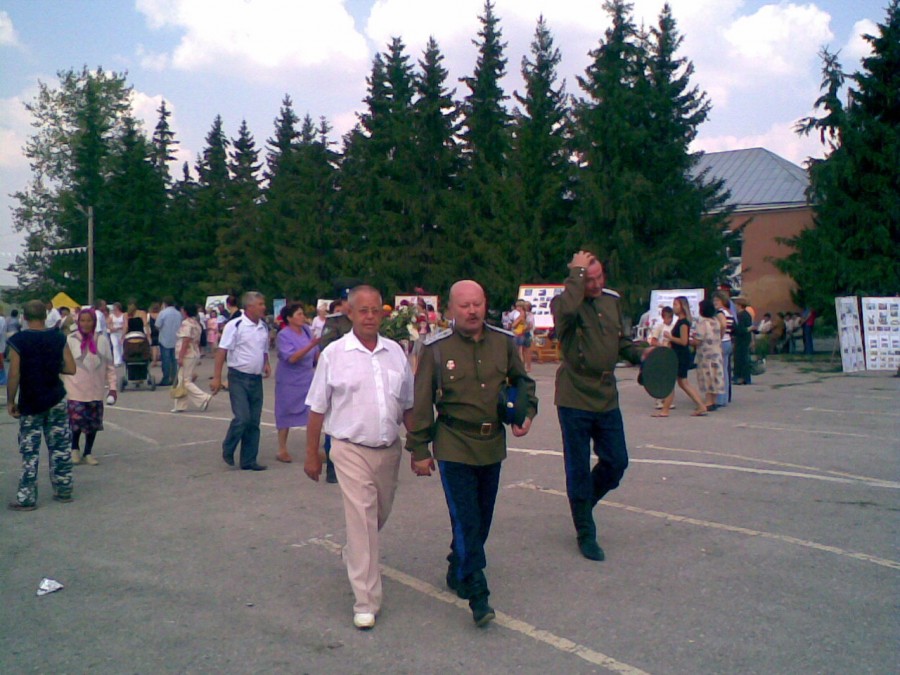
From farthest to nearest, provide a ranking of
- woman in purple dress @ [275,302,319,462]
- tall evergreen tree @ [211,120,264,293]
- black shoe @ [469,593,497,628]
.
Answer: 1. tall evergreen tree @ [211,120,264,293]
2. woman in purple dress @ [275,302,319,462]
3. black shoe @ [469,593,497,628]

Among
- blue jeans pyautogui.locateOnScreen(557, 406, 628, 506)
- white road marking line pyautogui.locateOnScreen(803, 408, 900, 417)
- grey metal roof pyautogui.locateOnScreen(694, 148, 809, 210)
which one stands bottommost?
white road marking line pyautogui.locateOnScreen(803, 408, 900, 417)

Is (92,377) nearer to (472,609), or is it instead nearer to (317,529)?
(317,529)

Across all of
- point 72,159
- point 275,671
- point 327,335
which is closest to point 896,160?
point 327,335

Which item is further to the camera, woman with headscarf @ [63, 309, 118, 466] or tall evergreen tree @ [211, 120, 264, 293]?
tall evergreen tree @ [211, 120, 264, 293]

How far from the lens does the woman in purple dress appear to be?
31.1ft

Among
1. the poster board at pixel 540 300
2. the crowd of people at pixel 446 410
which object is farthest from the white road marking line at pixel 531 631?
the poster board at pixel 540 300

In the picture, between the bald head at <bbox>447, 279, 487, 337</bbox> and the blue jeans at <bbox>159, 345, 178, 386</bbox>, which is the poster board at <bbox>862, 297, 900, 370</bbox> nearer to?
the blue jeans at <bbox>159, 345, 178, 386</bbox>

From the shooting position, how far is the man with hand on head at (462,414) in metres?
4.73

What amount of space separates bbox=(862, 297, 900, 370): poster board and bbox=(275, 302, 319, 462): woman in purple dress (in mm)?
15920

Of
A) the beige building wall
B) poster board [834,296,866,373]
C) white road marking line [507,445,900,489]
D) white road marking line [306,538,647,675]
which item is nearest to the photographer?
white road marking line [306,538,647,675]

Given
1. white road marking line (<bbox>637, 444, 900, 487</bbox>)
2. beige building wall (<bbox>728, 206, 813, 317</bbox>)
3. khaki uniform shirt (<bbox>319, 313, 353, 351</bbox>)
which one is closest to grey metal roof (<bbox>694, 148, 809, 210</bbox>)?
beige building wall (<bbox>728, 206, 813, 317</bbox>)

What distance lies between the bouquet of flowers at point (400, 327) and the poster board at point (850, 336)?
47.0 ft

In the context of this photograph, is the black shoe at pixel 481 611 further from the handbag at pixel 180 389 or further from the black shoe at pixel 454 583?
the handbag at pixel 180 389

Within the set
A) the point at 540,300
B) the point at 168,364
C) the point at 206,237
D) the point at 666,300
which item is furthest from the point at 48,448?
the point at 206,237
